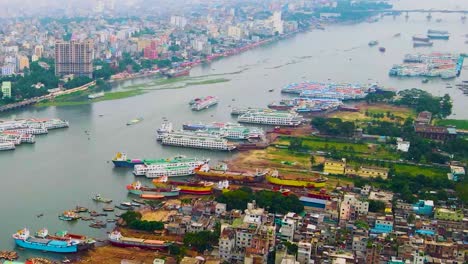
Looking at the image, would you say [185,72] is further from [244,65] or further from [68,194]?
[68,194]

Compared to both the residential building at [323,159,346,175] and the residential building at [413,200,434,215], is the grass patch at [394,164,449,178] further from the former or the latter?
the residential building at [413,200,434,215]

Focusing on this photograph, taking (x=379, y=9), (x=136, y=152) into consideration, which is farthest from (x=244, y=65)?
(x=379, y=9)

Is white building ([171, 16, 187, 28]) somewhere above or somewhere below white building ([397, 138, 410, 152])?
above

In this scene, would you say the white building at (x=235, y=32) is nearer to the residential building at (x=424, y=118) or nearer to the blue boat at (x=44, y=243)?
the residential building at (x=424, y=118)

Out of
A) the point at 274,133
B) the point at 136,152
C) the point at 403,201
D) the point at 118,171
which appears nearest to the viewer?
the point at 403,201

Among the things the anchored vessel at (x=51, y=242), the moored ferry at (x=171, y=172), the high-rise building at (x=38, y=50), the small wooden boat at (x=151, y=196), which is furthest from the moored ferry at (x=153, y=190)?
the high-rise building at (x=38, y=50)

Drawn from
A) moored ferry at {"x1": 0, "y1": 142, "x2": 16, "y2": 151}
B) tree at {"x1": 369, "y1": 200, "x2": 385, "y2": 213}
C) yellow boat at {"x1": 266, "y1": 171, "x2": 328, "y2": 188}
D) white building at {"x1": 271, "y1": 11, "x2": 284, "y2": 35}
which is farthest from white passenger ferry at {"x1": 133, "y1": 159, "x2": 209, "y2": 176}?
white building at {"x1": 271, "y1": 11, "x2": 284, "y2": 35}
